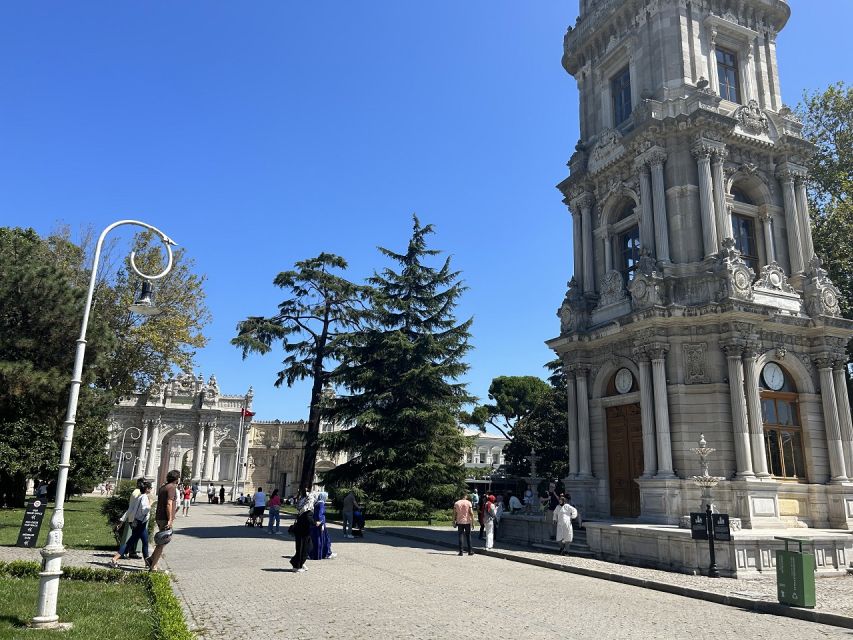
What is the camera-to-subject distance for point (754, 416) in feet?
64.7

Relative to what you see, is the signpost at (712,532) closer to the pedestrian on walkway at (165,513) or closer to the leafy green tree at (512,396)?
the pedestrian on walkway at (165,513)

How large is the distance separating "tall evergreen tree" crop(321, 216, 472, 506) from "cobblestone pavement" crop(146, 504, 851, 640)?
15.0 m

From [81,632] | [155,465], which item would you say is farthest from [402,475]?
[155,465]

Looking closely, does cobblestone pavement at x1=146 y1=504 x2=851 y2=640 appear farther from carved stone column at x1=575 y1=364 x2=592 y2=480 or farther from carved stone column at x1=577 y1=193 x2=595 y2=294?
carved stone column at x1=577 y1=193 x2=595 y2=294

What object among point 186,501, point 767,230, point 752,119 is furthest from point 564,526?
point 186,501

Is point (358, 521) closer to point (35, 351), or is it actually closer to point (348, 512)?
point (348, 512)

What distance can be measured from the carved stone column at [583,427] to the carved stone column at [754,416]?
5.59 meters

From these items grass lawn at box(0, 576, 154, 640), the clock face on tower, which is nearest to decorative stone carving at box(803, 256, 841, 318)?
the clock face on tower

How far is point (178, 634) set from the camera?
719 cm

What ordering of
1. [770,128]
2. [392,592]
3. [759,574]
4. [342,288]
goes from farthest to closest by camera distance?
[342,288]
[770,128]
[759,574]
[392,592]

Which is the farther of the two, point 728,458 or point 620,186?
point 620,186

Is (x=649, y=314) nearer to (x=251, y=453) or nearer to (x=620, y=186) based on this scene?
(x=620, y=186)

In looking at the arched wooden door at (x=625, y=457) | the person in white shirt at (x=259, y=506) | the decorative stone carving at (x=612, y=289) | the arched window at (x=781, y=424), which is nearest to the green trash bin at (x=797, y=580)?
the arched window at (x=781, y=424)

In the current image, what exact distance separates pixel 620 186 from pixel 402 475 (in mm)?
16376
